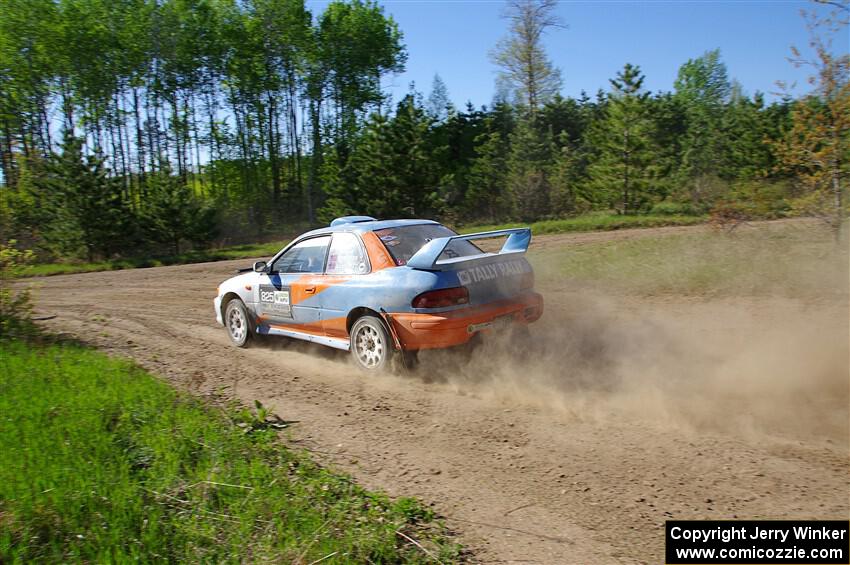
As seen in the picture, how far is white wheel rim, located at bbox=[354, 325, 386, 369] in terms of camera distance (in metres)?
6.66

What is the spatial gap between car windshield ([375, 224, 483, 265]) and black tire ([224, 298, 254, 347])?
291 cm

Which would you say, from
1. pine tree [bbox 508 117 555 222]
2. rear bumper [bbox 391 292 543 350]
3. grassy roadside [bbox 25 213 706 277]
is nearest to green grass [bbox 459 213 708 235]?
grassy roadside [bbox 25 213 706 277]

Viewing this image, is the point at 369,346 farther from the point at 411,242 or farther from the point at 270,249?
the point at 270,249

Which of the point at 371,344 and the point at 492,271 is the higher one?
the point at 492,271

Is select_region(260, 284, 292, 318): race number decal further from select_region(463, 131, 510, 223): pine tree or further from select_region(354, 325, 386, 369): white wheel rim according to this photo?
select_region(463, 131, 510, 223): pine tree

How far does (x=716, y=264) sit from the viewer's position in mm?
11484

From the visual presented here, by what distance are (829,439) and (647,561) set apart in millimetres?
2128

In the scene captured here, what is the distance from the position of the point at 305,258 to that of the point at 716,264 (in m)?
8.02

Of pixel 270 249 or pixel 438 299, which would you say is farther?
pixel 270 249

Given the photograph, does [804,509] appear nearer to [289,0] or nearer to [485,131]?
[485,131]

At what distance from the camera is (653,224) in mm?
22672

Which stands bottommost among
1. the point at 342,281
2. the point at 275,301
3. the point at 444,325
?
the point at 444,325

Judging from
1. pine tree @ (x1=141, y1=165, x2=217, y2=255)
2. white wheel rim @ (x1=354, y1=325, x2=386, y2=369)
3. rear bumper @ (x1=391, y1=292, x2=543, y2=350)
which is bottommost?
white wheel rim @ (x1=354, y1=325, x2=386, y2=369)

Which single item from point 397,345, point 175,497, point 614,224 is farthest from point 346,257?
point 614,224
